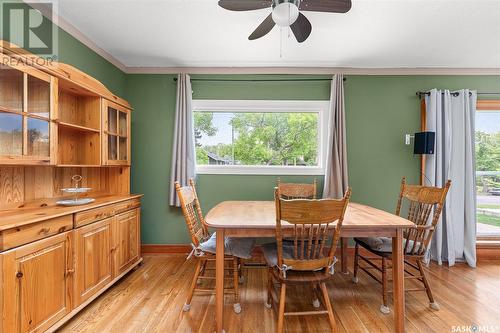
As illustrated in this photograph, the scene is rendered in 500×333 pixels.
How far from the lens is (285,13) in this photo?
1.59m

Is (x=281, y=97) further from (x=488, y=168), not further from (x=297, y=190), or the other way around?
(x=488, y=168)

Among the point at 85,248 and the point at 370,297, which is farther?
the point at 370,297

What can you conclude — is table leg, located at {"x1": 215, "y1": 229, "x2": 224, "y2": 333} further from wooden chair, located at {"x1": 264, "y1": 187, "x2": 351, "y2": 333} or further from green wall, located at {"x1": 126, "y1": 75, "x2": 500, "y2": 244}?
green wall, located at {"x1": 126, "y1": 75, "x2": 500, "y2": 244}

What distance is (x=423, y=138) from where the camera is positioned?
2.77m

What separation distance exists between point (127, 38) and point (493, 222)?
16.8ft

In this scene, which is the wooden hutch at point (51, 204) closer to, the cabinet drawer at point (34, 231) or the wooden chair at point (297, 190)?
the cabinet drawer at point (34, 231)

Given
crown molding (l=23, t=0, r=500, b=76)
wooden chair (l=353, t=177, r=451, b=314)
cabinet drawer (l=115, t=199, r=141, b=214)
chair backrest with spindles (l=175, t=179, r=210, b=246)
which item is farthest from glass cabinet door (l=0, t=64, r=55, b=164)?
wooden chair (l=353, t=177, r=451, b=314)

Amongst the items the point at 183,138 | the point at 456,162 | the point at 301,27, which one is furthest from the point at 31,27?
the point at 456,162

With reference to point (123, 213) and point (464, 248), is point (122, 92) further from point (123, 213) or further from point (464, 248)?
point (464, 248)

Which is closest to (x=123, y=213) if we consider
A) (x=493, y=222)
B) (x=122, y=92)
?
(x=122, y=92)

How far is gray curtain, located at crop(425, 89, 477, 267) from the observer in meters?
2.88

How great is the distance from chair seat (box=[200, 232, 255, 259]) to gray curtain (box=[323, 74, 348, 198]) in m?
1.38

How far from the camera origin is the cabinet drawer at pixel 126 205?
2.28 m

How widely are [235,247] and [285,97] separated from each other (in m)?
2.09
